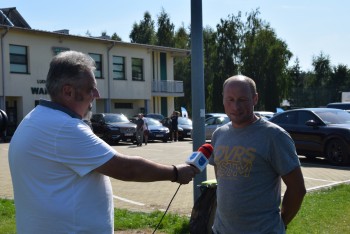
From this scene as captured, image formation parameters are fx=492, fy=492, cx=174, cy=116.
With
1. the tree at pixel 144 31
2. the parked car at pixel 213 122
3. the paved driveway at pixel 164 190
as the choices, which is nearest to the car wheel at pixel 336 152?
the paved driveway at pixel 164 190

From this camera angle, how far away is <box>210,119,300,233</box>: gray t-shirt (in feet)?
9.93

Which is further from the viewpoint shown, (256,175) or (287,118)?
(287,118)

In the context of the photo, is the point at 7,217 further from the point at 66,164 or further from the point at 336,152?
the point at 336,152

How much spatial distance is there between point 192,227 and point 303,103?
5094 centimetres

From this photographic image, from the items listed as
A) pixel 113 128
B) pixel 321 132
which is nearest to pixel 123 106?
pixel 113 128

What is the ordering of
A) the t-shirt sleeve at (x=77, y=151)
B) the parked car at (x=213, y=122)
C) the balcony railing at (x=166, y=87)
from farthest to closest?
the balcony railing at (x=166, y=87)
the parked car at (x=213, y=122)
the t-shirt sleeve at (x=77, y=151)

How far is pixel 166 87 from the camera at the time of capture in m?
41.4

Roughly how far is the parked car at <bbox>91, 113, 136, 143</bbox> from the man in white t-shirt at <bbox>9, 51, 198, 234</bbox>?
21639 millimetres

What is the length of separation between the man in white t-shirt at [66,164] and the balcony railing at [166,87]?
37590 millimetres

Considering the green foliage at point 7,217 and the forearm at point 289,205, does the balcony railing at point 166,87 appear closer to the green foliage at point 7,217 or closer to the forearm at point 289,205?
the green foliage at point 7,217

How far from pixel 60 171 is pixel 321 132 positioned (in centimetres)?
1146

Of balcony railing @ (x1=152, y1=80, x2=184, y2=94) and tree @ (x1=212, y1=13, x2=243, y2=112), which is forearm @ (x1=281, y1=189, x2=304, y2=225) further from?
tree @ (x1=212, y1=13, x2=243, y2=112)

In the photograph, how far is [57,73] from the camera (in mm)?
2619

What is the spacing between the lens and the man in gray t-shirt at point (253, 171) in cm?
304
